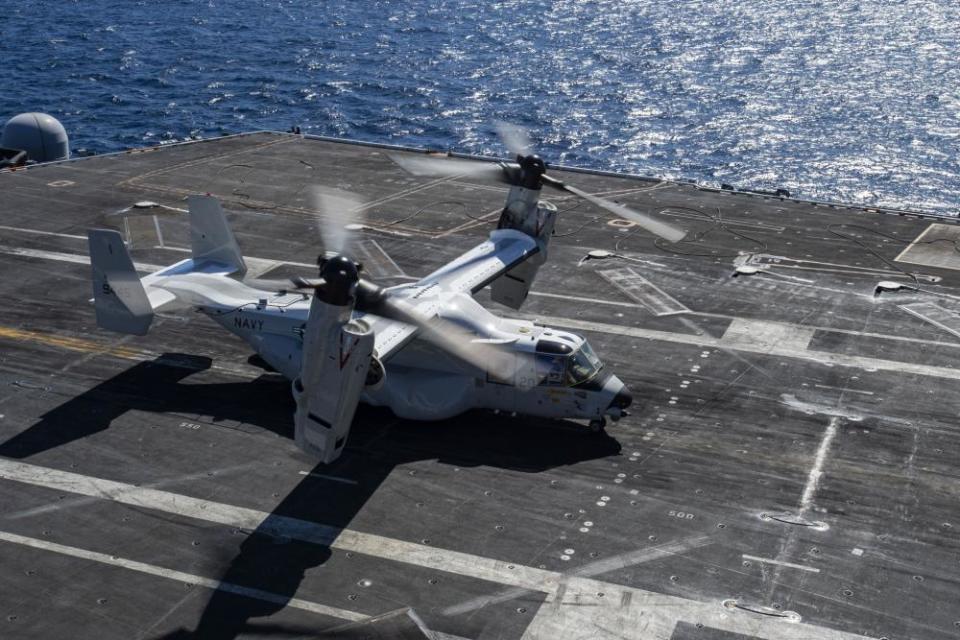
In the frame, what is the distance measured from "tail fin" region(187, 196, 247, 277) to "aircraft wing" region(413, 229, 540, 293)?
866 cm

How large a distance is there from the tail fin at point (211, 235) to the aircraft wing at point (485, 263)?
8662mm

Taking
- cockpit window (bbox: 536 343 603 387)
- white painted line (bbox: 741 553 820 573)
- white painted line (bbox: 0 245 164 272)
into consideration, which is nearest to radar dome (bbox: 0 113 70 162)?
white painted line (bbox: 0 245 164 272)

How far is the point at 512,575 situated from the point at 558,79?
112238 millimetres

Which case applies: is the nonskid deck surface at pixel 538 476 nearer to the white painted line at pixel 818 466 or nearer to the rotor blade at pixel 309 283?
the white painted line at pixel 818 466

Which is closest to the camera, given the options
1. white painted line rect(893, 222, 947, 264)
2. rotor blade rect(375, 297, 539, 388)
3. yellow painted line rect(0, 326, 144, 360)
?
rotor blade rect(375, 297, 539, 388)

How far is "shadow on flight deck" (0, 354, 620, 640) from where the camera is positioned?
35.1 metres

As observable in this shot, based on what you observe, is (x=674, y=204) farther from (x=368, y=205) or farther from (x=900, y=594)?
(x=900, y=594)

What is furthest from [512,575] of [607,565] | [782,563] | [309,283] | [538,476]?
[309,283]

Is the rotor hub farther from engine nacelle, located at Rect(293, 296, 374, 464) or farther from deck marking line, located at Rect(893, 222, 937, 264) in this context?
deck marking line, located at Rect(893, 222, 937, 264)

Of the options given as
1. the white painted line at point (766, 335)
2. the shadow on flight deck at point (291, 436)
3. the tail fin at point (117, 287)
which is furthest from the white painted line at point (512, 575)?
the white painted line at point (766, 335)

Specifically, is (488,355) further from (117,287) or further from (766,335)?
(766,335)

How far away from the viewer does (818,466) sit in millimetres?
43844

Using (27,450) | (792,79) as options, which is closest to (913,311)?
(27,450)

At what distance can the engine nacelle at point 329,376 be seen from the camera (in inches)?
1455
